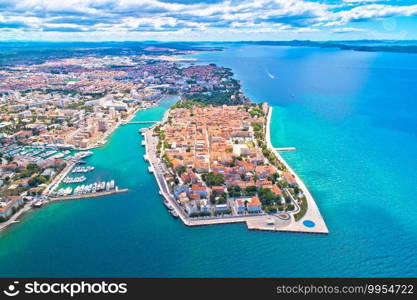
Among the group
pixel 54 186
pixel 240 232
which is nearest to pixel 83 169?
pixel 54 186

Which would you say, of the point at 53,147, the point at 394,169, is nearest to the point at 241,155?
the point at 394,169

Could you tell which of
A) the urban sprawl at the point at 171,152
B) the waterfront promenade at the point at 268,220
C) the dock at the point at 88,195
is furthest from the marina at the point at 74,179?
the waterfront promenade at the point at 268,220

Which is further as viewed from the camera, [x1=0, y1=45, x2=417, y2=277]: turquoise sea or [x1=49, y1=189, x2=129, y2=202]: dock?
[x1=49, y1=189, x2=129, y2=202]: dock

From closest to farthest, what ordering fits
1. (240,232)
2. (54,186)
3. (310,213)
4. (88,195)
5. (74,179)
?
(240,232), (310,213), (88,195), (54,186), (74,179)

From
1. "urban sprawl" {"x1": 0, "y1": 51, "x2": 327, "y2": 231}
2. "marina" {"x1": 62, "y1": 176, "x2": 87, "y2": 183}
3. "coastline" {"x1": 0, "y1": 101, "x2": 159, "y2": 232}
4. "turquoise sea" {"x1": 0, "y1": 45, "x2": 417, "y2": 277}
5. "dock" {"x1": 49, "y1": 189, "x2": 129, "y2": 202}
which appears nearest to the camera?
"turquoise sea" {"x1": 0, "y1": 45, "x2": 417, "y2": 277}

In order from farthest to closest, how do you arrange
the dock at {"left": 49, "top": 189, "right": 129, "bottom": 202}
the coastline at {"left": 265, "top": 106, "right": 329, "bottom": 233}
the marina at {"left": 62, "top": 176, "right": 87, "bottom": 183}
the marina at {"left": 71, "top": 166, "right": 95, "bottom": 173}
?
the marina at {"left": 71, "top": 166, "right": 95, "bottom": 173}, the marina at {"left": 62, "top": 176, "right": 87, "bottom": 183}, the dock at {"left": 49, "top": 189, "right": 129, "bottom": 202}, the coastline at {"left": 265, "top": 106, "right": 329, "bottom": 233}

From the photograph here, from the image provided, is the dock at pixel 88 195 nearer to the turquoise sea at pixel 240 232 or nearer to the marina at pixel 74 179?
the turquoise sea at pixel 240 232

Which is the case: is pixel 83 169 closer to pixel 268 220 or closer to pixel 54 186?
pixel 54 186

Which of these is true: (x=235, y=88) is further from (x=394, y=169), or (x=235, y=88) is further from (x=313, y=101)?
(x=394, y=169)

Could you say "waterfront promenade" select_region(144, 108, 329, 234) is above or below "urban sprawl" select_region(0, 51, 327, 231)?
below

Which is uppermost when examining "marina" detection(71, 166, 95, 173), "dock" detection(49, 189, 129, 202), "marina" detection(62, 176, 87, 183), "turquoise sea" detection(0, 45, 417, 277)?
"marina" detection(71, 166, 95, 173)

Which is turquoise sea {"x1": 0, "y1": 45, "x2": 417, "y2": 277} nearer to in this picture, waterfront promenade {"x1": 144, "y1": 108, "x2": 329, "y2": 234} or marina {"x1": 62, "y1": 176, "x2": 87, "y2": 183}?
waterfront promenade {"x1": 144, "y1": 108, "x2": 329, "y2": 234}

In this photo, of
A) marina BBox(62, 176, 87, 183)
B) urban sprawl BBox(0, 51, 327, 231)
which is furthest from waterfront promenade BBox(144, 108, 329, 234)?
marina BBox(62, 176, 87, 183)
